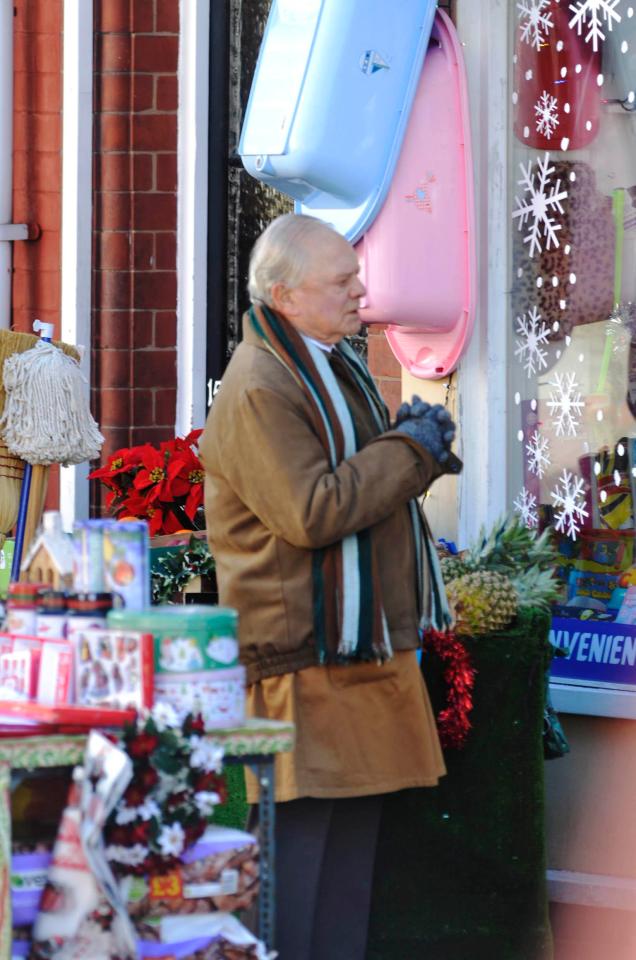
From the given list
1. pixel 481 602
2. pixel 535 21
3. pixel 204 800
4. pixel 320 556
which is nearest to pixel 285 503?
pixel 320 556

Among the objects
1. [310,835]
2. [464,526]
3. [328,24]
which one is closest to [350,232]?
[328,24]

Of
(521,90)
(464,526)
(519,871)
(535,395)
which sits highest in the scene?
(521,90)

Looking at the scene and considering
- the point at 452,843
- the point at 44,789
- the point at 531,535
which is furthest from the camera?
the point at 531,535

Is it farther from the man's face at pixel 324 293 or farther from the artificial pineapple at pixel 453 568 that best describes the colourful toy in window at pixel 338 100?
the man's face at pixel 324 293

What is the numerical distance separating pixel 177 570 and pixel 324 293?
1480 mm

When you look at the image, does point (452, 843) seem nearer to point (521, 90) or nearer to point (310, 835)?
point (310, 835)

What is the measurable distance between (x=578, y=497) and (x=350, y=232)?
1.04 meters

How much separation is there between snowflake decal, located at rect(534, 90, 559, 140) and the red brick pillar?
847 millimetres

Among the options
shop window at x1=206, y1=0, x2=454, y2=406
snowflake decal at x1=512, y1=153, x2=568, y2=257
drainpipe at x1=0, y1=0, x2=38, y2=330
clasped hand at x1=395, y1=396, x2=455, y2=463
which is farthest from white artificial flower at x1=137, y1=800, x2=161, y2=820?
drainpipe at x1=0, y1=0, x2=38, y2=330

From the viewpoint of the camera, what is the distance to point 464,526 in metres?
5.19

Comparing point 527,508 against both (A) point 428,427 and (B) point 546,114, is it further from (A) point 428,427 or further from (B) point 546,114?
(A) point 428,427

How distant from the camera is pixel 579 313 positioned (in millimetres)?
4949

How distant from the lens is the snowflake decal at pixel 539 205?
197 inches

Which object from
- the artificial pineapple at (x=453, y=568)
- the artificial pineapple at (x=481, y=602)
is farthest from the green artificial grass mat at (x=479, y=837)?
the artificial pineapple at (x=453, y=568)
